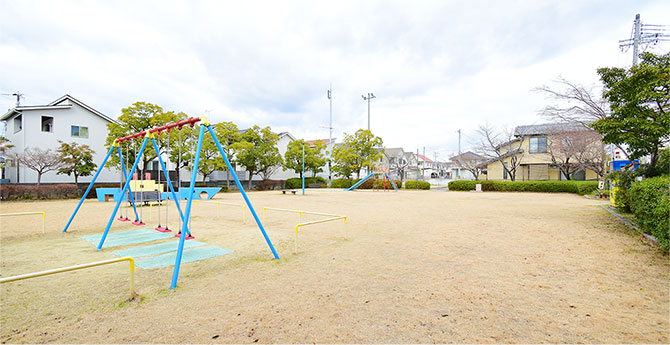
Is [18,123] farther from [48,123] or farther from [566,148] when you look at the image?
[566,148]

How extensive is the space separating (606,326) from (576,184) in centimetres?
2169

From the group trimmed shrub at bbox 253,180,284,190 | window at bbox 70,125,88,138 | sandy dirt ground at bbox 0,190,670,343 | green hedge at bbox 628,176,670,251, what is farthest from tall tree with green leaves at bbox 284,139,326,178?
green hedge at bbox 628,176,670,251

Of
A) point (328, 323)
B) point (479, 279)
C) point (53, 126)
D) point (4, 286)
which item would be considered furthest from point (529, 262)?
point (53, 126)

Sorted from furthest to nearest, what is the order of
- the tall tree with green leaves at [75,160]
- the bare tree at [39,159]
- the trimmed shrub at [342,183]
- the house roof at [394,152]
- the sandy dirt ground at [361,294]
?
the house roof at [394,152], the trimmed shrub at [342,183], the tall tree with green leaves at [75,160], the bare tree at [39,159], the sandy dirt ground at [361,294]

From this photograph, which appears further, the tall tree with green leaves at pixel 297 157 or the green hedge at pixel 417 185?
the tall tree with green leaves at pixel 297 157

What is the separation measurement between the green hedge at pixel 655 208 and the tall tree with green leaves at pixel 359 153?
76.5 ft

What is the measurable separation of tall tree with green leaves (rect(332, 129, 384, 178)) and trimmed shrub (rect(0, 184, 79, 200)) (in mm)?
20228

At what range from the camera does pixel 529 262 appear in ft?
14.3

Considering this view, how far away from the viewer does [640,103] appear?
663 cm

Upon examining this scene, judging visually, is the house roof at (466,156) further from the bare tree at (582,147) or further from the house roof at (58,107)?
the house roof at (58,107)

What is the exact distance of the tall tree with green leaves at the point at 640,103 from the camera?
6.20 m

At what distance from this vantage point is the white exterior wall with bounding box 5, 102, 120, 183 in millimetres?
17547

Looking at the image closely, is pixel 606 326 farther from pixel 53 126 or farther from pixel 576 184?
pixel 53 126

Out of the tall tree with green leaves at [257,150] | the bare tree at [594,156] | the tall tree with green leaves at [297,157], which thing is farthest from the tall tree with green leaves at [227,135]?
the bare tree at [594,156]
